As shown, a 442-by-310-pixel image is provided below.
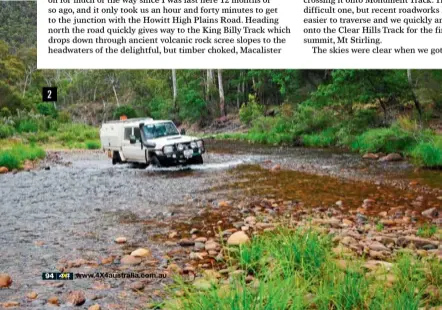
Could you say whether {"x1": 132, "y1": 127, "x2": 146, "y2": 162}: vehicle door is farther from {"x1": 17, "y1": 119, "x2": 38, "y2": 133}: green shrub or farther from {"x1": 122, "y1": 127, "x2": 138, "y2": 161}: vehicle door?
{"x1": 17, "y1": 119, "x2": 38, "y2": 133}: green shrub

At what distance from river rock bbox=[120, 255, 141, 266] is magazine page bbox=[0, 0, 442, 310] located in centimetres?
1

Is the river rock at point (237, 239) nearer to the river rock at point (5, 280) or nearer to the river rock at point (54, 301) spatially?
the river rock at point (54, 301)

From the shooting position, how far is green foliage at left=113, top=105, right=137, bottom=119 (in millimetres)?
6329

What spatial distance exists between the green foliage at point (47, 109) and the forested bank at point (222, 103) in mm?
12

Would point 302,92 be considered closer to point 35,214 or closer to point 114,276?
point 35,214

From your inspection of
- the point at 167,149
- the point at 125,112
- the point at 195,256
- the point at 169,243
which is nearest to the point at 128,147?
the point at 167,149

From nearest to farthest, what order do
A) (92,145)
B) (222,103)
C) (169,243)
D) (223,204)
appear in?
1. (169,243)
2. (223,204)
3. (92,145)
4. (222,103)

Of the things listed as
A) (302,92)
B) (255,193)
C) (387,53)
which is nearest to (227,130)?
(302,92)

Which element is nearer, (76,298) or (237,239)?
(76,298)

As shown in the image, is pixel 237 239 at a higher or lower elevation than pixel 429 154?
lower

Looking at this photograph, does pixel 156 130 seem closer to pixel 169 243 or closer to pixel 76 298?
pixel 169 243

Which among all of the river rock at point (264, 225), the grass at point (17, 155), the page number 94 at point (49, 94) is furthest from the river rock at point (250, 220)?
the grass at point (17, 155)

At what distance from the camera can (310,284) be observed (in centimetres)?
261

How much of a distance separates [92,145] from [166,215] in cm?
296
